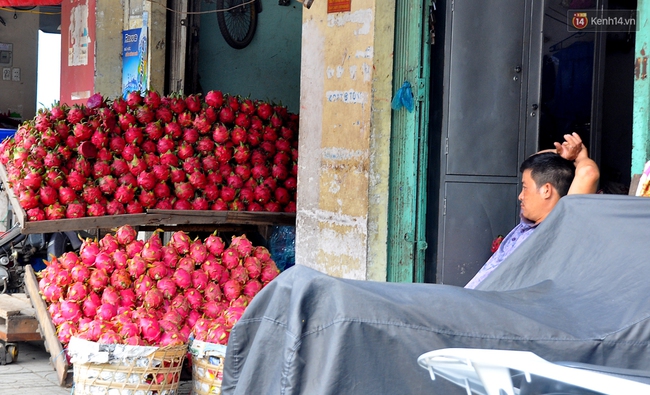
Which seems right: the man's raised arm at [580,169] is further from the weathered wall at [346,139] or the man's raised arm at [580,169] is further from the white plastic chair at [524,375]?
the white plastic chair at [524,375]

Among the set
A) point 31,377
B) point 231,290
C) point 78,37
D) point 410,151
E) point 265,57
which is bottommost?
point 31,377

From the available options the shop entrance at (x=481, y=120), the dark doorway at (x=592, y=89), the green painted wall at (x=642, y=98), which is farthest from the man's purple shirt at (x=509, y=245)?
the dark doorway at (x=592, y=89)

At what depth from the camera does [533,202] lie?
3520 mm

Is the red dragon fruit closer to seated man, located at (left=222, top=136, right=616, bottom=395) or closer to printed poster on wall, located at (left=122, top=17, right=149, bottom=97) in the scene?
seated man, located at (left=222, top=136, right=616, bottom=395)

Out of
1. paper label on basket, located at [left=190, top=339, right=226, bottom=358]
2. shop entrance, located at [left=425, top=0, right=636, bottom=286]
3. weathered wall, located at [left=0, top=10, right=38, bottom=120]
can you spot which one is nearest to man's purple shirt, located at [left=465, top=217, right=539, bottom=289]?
shop entrance, located at [left=425, top=0, right=636, bottom=286]

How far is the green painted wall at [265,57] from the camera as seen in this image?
8891 mm

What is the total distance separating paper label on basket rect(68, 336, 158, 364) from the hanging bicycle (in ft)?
18.6

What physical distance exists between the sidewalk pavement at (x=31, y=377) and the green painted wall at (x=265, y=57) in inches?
163

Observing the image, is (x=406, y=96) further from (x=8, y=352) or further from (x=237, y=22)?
(x=237, y=22)

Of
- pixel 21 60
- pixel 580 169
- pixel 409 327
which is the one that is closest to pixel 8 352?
pixel 580 169

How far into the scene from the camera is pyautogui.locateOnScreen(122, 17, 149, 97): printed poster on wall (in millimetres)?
8445

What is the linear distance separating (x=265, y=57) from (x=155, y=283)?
494 centimetres

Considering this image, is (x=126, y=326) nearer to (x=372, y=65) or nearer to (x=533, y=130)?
(x=372, y=65)

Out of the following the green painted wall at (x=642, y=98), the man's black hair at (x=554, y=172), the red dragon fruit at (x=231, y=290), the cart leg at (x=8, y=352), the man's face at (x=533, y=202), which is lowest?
the cart leg at (x=8, y=352)
